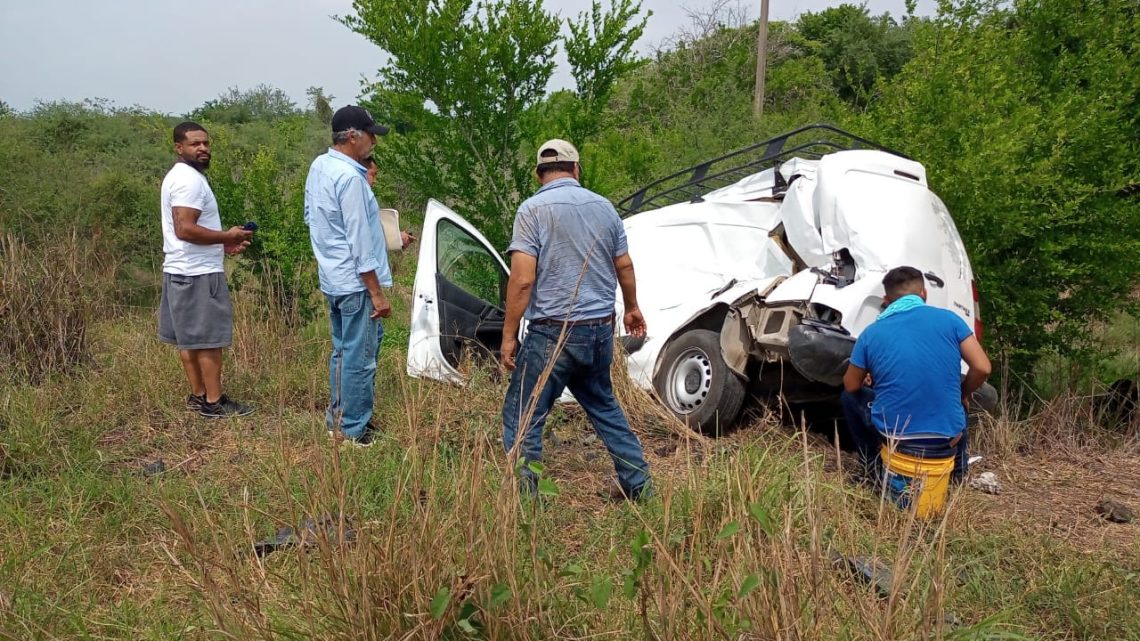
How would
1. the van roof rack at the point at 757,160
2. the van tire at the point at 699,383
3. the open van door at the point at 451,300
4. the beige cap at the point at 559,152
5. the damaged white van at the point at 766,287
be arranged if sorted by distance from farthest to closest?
1. the van roof rack at the point at 757,160
2. the open van door at the point at 451,300
3. the van tire at the point at 699,383
4. the damaged white van at the point at 766,287
5. the beige cap at the point at 559,152

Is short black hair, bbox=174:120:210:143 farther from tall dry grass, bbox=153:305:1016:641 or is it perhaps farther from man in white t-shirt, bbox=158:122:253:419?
tall dry grass, bbox=153:305:1016:641

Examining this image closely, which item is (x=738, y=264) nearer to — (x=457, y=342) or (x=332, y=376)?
(x=457, y=342)

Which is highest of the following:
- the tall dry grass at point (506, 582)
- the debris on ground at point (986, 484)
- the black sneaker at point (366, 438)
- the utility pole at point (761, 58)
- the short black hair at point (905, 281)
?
the utility pole at point (761, 58)

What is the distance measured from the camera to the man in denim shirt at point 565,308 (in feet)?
11.9

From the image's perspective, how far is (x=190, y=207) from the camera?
15.2 ft

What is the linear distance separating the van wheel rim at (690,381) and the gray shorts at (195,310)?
2886mm

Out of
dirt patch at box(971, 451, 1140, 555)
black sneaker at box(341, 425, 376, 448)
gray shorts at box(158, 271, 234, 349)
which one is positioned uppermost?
gray shorts at box(158, 271, 234, 349)

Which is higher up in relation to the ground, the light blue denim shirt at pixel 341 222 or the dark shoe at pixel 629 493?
the light blue denim shirt at pixel 341 222

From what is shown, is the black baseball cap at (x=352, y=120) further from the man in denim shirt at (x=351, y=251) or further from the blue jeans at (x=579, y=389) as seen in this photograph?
the blue jeans at (x=579, y=389)

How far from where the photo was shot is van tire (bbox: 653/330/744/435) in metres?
4.87

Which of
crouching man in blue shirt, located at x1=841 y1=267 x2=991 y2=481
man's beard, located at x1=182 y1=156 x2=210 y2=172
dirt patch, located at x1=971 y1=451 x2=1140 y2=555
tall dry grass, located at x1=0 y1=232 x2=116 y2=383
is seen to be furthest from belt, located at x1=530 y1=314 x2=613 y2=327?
tall dry grass, located at x1=0 y1=232 x2=116 y2=383

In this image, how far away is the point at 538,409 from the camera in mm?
3605

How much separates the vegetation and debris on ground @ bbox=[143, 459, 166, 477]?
0.07 m

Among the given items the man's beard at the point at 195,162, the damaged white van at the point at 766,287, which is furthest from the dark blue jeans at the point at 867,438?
the man's beard at the point at 195,162
